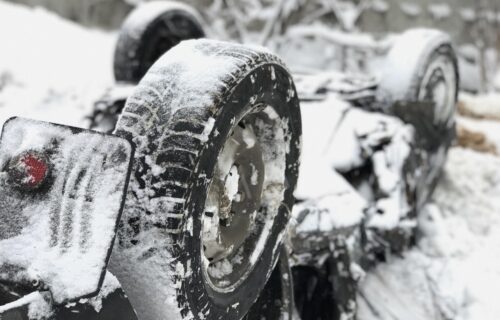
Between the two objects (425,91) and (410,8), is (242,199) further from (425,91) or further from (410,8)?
(410,8)

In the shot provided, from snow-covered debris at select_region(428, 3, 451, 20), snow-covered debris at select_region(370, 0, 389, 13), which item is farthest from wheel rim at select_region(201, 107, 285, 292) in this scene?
snow-covered debris at select_region(428, 3, 451, 20)

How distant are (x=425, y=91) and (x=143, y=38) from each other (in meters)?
1.83

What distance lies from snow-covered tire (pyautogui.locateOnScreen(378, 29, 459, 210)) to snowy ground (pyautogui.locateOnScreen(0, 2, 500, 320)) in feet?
0.98

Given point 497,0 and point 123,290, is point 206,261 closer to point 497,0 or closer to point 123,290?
point 123,290

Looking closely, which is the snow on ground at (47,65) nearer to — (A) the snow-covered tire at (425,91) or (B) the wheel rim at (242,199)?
(A) the snow-covered tire at (425,91)

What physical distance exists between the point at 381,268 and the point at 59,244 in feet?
7.04

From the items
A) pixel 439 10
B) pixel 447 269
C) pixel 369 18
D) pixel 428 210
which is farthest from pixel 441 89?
pixel 439 10

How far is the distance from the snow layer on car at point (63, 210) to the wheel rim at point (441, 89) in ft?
8.82

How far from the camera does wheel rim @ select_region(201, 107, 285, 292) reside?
1763 mm

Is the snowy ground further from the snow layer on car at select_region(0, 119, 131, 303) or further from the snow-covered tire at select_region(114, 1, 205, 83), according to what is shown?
the snow layer on car at select_region(0, 119, 131, 303)

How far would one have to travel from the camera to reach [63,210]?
4.29 ft

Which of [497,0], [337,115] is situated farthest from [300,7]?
[337,115]

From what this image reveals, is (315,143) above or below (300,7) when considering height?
below

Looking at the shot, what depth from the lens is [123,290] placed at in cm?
141
